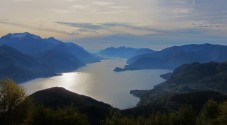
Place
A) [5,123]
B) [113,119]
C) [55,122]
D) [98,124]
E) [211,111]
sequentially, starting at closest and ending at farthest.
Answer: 1. [5,123]
2. [113,119]
3. [55,122]
4. [211,111]
5. [98,124]

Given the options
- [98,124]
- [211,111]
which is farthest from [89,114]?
[211,111]

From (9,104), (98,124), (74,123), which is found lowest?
(98,124)

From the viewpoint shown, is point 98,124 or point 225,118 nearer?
point 225,118

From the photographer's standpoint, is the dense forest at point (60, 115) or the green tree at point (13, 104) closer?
the green tree at point (13, 104)

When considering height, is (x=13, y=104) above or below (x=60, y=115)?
above

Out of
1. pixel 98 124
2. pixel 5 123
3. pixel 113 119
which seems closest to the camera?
pixel 5 123

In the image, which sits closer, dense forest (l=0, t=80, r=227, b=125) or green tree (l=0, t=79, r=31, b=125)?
green tree (l=0, t=79, r=31, b=125)

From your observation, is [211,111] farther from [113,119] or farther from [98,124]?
[98,124]

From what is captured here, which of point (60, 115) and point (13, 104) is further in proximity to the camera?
point (60, 115)
